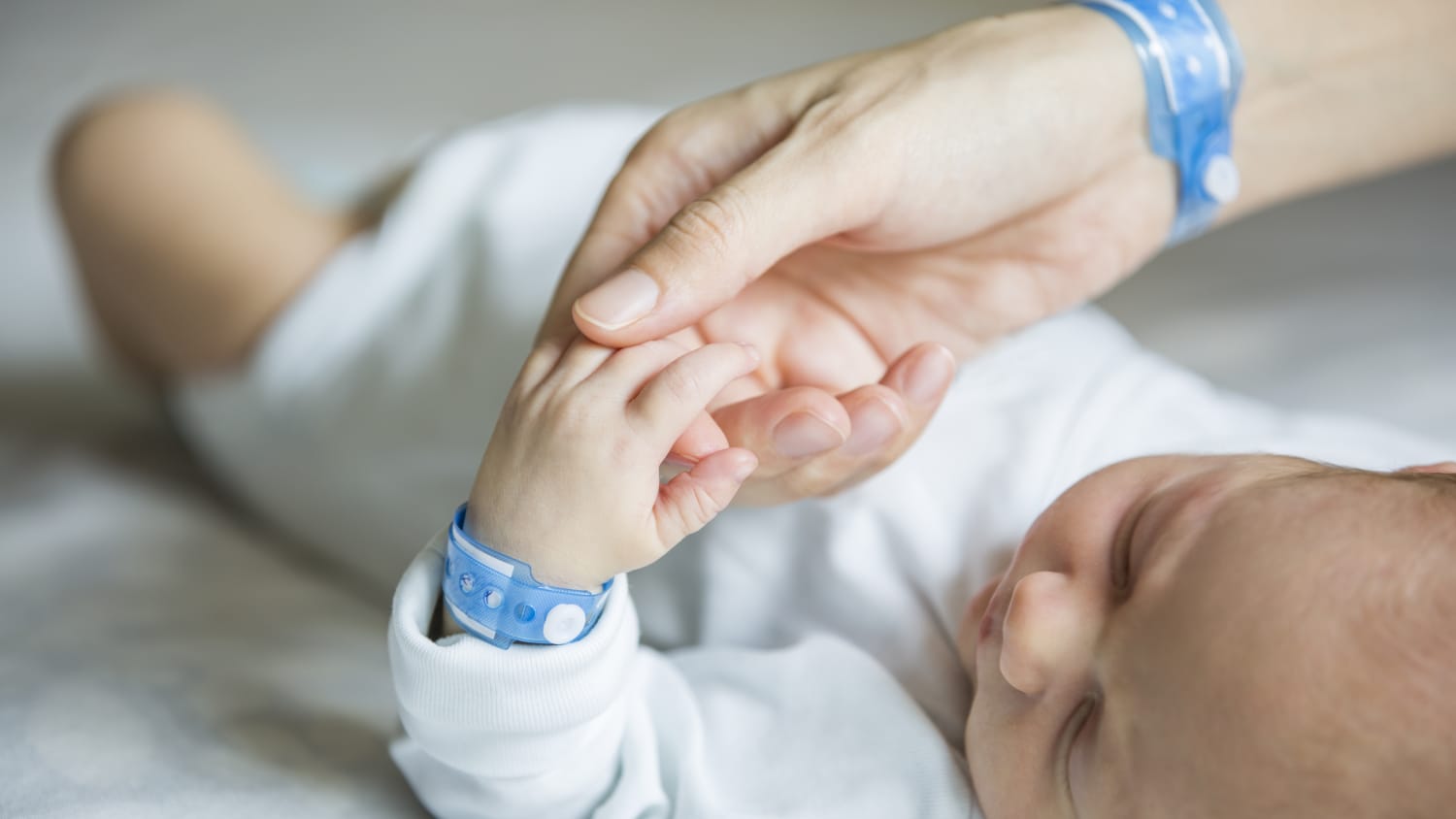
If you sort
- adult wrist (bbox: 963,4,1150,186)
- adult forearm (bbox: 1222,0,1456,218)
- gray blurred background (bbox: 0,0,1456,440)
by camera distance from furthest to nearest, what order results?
1. gray blurred background (bbox: 0,0,1456,440)
2. adult forearm (bbox: 1222,0,1456,218)
3. adult wrist (bbox: 963,4,1150,186)

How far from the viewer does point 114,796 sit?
0.86 metres

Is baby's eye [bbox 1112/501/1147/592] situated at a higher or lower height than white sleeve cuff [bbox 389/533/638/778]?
higher

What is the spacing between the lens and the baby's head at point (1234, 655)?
684 millimetres

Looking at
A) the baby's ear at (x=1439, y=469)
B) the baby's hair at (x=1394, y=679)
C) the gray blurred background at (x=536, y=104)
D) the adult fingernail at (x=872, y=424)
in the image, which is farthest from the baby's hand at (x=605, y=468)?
the gray blurred background at (x=536, y=104)

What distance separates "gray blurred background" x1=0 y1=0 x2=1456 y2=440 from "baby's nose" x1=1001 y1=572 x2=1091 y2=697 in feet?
2.66

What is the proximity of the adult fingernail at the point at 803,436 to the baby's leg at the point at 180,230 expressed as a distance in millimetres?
735

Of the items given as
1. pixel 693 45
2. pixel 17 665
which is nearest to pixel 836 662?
pixel 17 665

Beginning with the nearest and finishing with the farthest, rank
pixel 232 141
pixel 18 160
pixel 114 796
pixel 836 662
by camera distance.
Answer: pixel 114 796 → pixel 836 662 → pixel 232 141 → pixel 18 160

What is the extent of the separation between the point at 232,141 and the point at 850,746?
3.38 feet

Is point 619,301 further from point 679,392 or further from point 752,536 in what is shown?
point 752,536

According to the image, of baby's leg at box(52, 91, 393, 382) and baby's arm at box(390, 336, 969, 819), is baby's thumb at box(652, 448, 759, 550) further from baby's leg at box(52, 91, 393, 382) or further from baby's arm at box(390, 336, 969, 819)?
baby's leg at box(52, 91, 393, 382)

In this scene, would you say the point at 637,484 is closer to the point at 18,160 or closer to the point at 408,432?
the point at 408,432

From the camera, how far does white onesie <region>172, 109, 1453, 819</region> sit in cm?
89

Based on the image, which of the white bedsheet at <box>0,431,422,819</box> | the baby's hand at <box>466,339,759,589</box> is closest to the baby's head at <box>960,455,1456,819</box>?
the baby's hand at <box>466,339,759,589</box>
